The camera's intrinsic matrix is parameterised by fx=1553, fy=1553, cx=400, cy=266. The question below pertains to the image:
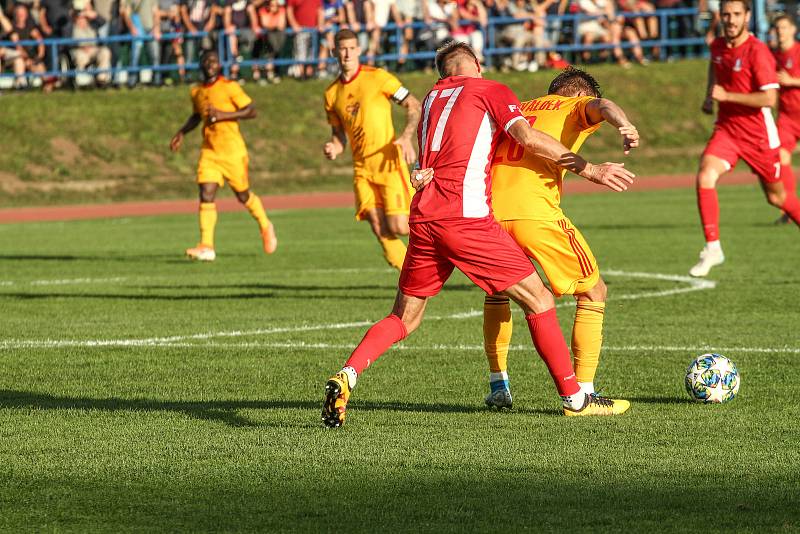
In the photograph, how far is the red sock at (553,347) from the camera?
24.9 ft

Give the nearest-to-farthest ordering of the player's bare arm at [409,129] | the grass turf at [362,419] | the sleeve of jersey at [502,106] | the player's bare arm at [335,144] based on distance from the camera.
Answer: the grass turf at [362,419] → the sleeve of jersey at [502,106] → the player's bare arm at [409,129] → the player's bare arm at [335,144]

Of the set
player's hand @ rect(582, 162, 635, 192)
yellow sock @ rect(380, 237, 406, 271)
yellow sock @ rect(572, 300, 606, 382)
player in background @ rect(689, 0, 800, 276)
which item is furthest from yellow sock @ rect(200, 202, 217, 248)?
player's hand @ rect(582, 162, 635, 192)

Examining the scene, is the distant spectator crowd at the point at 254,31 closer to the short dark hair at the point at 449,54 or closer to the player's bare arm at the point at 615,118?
the short dark hair at the point at 449,54

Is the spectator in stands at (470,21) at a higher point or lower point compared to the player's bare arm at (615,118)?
lower

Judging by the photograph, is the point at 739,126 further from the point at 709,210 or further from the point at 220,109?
the point at 220,109

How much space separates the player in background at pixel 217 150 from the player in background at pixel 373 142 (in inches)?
171

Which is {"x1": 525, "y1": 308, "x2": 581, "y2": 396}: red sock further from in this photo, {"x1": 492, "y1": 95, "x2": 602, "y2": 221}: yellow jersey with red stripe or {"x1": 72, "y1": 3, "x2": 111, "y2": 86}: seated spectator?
{"x1": 72, "y1": 3, "x2": 111, "y2": 86}: seated spectator

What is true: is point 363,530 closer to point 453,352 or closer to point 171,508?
point 171,508

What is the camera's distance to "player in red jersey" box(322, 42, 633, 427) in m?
7.48

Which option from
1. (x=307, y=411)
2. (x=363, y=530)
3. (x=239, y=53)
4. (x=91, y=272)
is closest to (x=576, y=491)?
(x=363, y=530)

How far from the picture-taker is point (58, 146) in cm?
3341

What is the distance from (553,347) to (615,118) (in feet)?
3.80

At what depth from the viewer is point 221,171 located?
18.3 meters

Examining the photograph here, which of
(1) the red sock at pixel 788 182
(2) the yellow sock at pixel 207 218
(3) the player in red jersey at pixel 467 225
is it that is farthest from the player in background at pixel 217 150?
(3) the player in red jersey at pixel 467 225
